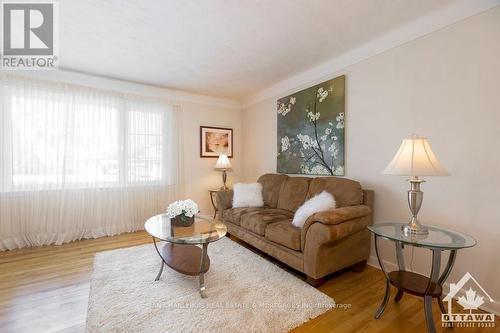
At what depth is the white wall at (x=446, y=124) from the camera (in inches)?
71.4

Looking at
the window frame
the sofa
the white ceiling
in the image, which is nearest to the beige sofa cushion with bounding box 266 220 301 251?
the sofa

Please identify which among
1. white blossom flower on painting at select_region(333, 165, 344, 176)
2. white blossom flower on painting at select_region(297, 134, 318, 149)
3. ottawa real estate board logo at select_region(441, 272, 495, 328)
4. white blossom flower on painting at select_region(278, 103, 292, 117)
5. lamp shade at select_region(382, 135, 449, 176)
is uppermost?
white blossom flower on painting at select_region(278, 103, 292, 117)

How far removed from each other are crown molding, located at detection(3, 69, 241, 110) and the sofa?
230cm

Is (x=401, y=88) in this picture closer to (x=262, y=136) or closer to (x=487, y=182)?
(x=487, y=182)

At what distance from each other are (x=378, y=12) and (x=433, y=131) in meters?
1.20

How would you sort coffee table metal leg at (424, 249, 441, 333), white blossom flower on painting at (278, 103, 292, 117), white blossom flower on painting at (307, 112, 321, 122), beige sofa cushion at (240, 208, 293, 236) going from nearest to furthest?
1. coffee table metal leg at (424, 249, 441, 333)
2. beige sofa cushion at (240, 208, 293, 236)
3. white blossom flower on painting at (307, 112, 321, 122)
4. white blossom flower on painting at (278, 103, 292, 117)

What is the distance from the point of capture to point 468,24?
1910 mm

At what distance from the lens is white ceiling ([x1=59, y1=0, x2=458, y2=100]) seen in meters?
1.96

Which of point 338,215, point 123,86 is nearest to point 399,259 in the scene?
point 338,215

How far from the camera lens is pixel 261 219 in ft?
8.97

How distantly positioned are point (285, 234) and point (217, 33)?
7.16 feet

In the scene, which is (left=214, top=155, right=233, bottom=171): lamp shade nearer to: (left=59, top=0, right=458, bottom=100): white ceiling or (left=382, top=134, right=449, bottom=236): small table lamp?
(left=59, top=0, right=458, bottom=100): white ceiling

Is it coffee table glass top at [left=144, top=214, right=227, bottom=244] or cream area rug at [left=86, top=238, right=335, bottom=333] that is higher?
coffee table glass top at [left=144, top=214, right=227, bottom=244]

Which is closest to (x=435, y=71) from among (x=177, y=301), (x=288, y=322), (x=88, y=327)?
(x=288, y=322)
